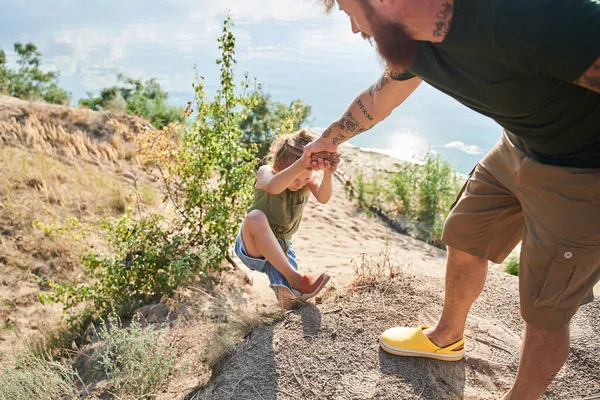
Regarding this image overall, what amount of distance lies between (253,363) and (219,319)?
1.11 m

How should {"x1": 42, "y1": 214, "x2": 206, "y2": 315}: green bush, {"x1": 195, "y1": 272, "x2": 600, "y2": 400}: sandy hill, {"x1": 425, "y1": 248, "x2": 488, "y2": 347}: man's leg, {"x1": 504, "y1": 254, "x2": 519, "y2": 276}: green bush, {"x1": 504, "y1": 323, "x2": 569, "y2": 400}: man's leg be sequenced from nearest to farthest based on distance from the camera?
{"x1": 504, "y1": 323, "x2": 569, "y2": 400}: man's leg, {"x1": 425, "y1": 248, "x2": 488, "y2": 347}: man's leg, {"x1": 195, "y1": 272, "x2": 600, "y2": 400}: sandy hill, {"x1": 42, "y1": 214, "x2": 206, "y2": 315}: green bush, {"x1": 504, "y1": 254, "x2": 519, "y2": 276}: green bush

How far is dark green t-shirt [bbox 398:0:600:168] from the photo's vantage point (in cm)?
144

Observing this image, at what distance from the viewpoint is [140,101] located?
36.2 ft

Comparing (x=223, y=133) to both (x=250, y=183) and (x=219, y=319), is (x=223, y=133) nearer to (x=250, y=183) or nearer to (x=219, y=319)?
(x=250, y=183)

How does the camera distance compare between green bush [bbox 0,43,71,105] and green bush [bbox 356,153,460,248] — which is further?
green bush [bbox 0,43,71,105]

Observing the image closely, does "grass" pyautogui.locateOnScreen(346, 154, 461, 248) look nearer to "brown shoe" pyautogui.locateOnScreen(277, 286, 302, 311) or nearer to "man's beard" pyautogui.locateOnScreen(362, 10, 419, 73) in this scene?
"brown shoe" pyautogui.locateOnScreen(277, 286, 302, 311)

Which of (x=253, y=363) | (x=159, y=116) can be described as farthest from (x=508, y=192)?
(x=159, y=116)

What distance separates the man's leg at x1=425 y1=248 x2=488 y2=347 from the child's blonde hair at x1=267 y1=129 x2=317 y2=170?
126 centimetres

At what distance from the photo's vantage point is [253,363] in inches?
109

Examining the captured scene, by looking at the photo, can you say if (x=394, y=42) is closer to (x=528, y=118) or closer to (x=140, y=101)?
(x=528, y=118)

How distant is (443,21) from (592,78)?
0.49 m

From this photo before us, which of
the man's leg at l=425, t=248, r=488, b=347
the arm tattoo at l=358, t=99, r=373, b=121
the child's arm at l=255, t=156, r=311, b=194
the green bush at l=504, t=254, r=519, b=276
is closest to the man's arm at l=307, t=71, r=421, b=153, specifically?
the arm tattoo at l=358, t=99, r=373, b=121

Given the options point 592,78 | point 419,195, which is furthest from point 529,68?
point 419,195

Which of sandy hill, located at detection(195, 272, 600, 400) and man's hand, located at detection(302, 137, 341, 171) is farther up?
man's hand, located at detection(302, 137, 341, 171)
